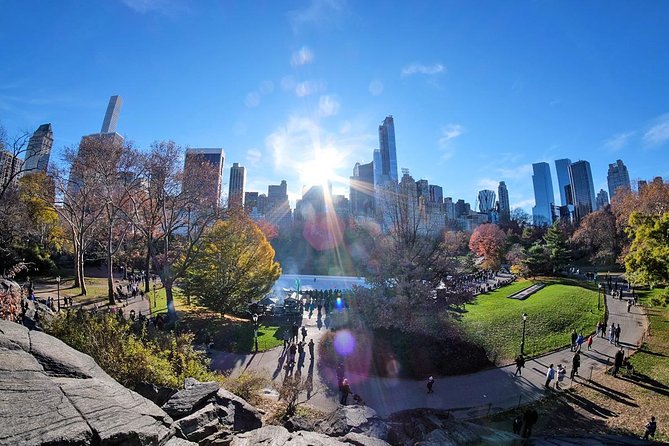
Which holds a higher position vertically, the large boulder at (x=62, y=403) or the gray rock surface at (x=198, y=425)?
the large boulder at (x=62, y=403)

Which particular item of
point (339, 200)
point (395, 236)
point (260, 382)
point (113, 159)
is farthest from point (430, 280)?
point (339, 200)

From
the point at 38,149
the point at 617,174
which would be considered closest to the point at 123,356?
the point at 38,149

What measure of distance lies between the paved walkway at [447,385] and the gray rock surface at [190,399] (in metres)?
5.34

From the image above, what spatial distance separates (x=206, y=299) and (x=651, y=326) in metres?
35.2

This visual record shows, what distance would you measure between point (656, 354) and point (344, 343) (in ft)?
64.8

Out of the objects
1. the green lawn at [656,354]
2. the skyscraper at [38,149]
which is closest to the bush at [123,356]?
the skyscraper at [38,149]

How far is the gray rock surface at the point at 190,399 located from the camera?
9078 mm

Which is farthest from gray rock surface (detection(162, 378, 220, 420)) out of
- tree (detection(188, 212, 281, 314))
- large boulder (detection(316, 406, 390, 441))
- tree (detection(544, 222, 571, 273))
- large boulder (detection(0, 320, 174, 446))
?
tree (detection(544, 222, 571, 273))

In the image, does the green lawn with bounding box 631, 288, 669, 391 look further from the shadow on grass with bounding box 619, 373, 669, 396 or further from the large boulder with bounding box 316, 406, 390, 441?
the large boulder with bounding box 316, 406, 390, 441

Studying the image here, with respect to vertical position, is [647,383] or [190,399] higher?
[190,399]

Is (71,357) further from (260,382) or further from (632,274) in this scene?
(632,274)

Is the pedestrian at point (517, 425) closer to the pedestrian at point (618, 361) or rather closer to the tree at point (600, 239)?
the pedestrian at point (618, 361)

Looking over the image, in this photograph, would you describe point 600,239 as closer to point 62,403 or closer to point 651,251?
point 651,251

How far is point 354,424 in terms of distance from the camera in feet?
34.7
